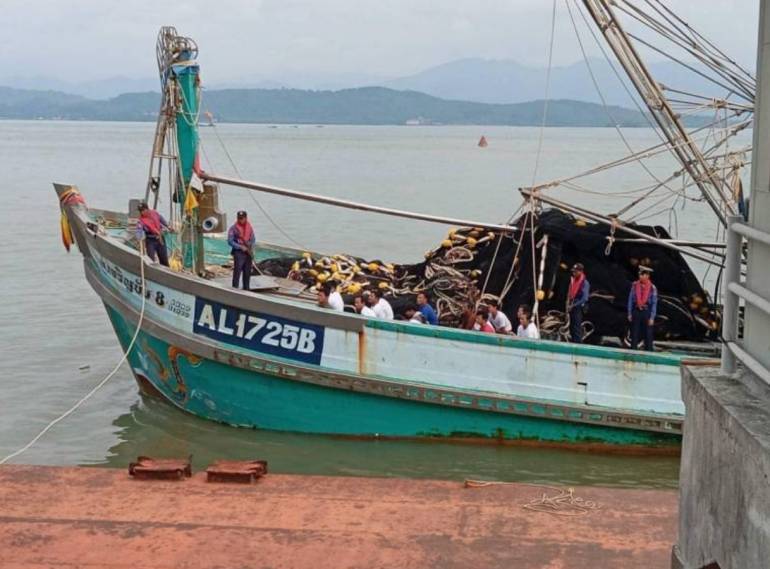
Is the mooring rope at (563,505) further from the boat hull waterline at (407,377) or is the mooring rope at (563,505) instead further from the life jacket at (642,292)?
the life jacket at (642,292)

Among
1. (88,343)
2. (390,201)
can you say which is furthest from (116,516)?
(390,201)

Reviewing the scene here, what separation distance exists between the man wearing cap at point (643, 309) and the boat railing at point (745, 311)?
21.5ft

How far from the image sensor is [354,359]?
31.7ft

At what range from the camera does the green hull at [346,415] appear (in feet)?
31.9

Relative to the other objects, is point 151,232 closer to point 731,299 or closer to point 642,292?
point 642,292

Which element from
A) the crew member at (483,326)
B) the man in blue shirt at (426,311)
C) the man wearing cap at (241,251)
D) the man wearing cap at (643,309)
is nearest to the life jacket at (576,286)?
the man wearing cap at (643,309)

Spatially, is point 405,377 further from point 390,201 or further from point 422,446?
point 390,201

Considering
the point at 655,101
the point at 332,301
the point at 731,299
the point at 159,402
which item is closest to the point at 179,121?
the point at 332,301

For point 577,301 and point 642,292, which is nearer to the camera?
point 642,292

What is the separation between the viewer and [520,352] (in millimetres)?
9461

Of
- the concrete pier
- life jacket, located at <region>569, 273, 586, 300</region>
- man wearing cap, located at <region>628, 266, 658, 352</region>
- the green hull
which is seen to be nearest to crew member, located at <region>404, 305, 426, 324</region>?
the green hull

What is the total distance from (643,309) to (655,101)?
6.74 ft

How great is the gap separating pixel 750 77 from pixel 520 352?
151 inches

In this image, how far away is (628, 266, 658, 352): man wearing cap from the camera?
32.1 ft
